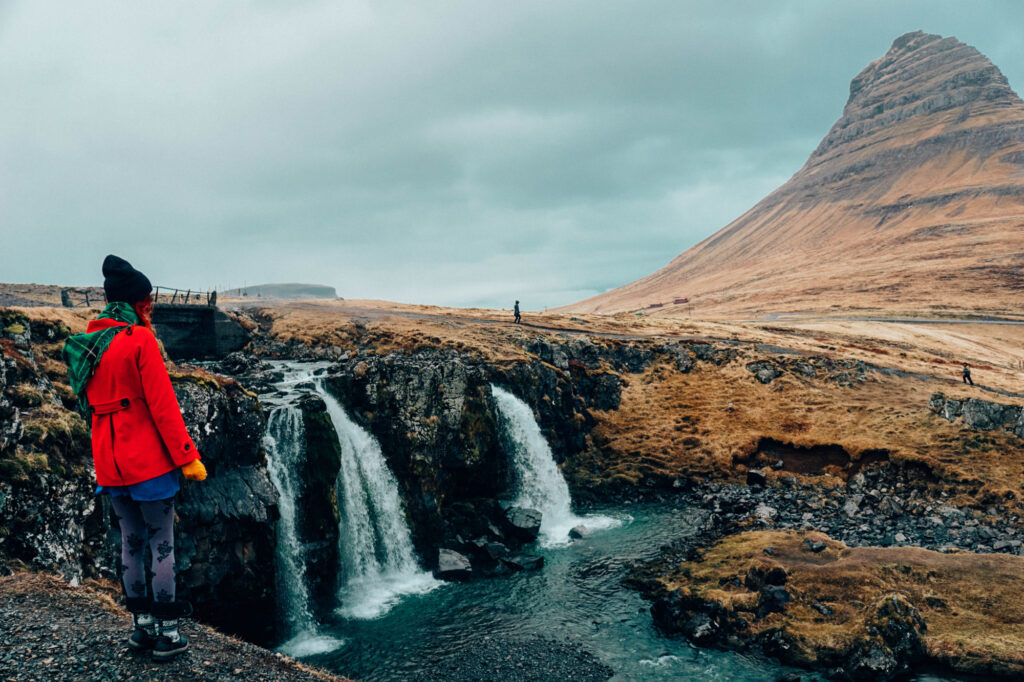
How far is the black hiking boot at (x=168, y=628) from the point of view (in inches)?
357

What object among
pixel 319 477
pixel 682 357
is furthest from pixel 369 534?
pixel 682 357

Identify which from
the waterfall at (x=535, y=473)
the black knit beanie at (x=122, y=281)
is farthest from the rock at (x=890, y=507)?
the black knit beanie at (x=122, y=281)

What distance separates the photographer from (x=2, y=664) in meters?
8.75

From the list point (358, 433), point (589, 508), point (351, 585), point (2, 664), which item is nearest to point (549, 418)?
point (589, 508)

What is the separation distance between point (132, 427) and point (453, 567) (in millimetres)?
27483

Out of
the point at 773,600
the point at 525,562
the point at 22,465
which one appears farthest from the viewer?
the point at 525,562

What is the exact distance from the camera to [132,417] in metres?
8.38

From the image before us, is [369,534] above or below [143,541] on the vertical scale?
below

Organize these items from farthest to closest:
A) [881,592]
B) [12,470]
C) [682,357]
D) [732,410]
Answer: [682,357] → [732,410] → [881,592] → [12,470]

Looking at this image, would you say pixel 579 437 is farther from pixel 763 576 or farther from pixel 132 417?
pixel 132 417

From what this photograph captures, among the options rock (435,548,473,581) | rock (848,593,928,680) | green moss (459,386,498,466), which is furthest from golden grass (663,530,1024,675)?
green moss (459,386,498,466)

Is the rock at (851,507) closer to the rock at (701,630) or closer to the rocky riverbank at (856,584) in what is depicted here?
the rocky riverbank at (856,584)

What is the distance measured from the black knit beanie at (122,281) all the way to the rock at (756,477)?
153ft

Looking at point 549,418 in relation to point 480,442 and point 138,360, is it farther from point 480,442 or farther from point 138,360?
point 138,360
